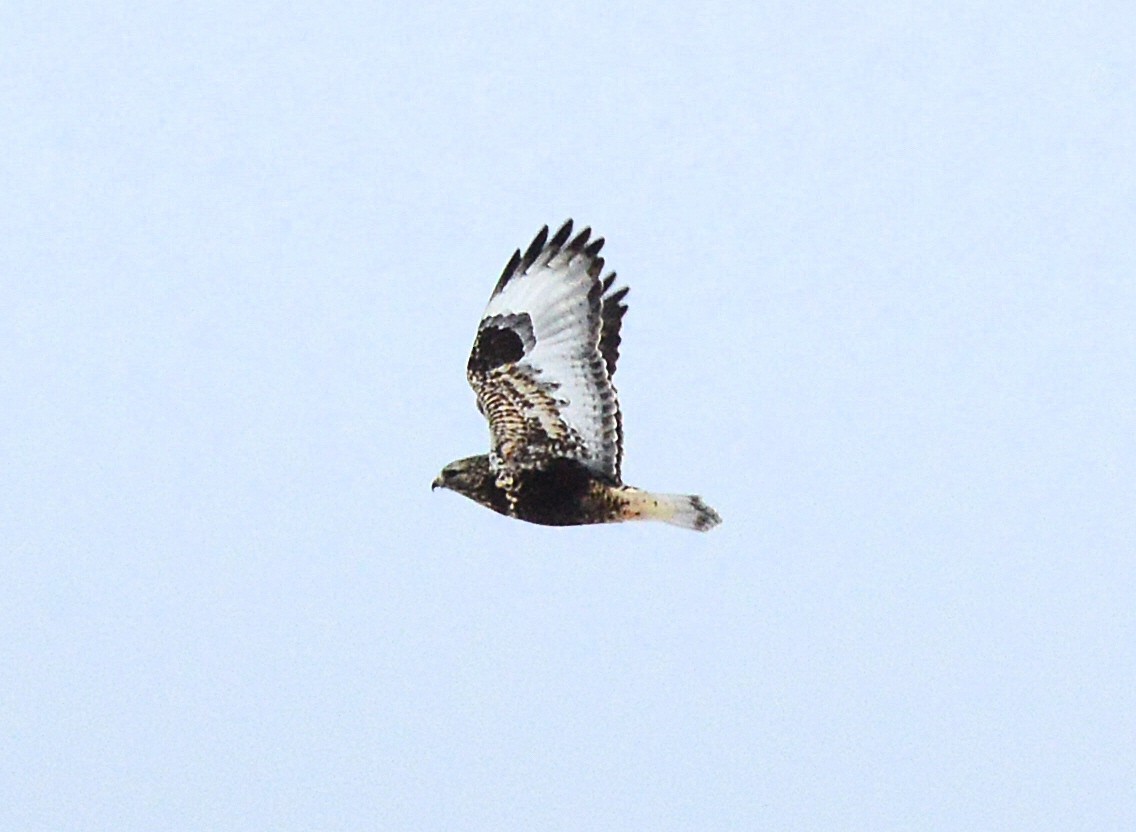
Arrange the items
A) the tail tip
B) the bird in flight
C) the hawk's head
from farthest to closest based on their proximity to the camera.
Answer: the hawk's head
the bird in flight
the tail tip

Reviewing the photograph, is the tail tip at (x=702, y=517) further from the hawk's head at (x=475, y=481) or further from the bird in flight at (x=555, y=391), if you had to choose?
the hawk's head at (x=475, y=481)

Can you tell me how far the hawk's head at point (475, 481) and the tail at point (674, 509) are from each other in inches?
28.1

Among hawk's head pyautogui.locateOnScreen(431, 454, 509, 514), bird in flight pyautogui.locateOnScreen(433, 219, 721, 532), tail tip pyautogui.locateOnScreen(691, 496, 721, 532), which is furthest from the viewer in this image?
hawk's head pyautogui.locateOnScreen(431, 454, 509, 514)

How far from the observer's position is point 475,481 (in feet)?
37.2

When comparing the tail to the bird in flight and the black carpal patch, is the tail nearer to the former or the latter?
the bird in flight

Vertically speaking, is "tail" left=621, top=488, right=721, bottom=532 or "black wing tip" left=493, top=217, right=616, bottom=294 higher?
"black wing tip" left=493, top=217, right=616, bottom=294

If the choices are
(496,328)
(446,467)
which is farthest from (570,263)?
(446,467)

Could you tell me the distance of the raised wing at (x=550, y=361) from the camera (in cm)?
1094

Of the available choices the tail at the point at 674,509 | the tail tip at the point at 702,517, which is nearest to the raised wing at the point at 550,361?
the tail at the point at 674,509

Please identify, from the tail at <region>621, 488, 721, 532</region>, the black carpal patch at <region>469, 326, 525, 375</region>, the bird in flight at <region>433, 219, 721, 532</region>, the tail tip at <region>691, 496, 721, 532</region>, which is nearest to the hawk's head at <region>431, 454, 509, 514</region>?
the bird in flight at <region>433, 219, 721, 532</region>

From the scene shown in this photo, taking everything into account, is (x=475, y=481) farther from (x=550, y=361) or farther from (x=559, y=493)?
(x=550, y=361)

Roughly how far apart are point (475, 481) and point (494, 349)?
706 mm

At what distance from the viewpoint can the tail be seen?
1078cm

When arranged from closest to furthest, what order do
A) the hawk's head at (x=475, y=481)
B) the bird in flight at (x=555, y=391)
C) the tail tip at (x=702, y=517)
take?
the tail tip at (x=702, y=517) → the bird in flight at (x=555, y=391) → the hawk's head at (x=475, y=481)
